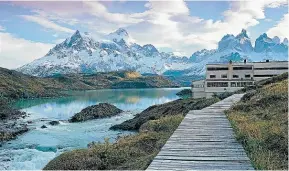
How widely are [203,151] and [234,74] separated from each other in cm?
10197

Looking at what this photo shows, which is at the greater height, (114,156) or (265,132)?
(265,132)

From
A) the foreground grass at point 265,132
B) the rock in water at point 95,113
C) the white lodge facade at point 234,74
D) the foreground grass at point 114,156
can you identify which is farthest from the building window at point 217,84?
the foreground grass at point 114,156

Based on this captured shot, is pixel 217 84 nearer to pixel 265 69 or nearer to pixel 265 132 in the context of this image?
pixel 265 69

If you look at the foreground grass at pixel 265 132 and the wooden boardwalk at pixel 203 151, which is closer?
the wooden boardwalk at pixel 203 151

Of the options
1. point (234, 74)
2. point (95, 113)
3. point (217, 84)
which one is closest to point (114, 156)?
point (95, 113)

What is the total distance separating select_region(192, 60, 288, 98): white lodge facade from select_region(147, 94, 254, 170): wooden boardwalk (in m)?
91.3

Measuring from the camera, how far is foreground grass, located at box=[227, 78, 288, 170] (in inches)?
396

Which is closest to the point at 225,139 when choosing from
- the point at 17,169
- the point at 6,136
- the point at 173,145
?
the point at 173,145

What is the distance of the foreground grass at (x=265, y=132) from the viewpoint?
1006cm

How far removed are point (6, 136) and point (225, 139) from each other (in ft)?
156

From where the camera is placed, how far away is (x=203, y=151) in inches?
441

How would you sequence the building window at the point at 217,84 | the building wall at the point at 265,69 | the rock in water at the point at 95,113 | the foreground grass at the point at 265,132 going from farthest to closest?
the building wall at the point at 265,69, the building window at the point at 217,84, the rock in water at the point at 95,113, the foreground grass at the point at 265,132

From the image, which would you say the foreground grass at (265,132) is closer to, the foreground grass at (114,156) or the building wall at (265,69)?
the foreground grass at (114,156)

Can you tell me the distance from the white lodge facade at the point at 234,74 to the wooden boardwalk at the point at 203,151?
91345mm
